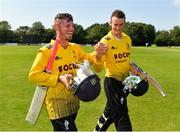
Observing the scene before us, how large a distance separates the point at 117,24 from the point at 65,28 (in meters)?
1.82

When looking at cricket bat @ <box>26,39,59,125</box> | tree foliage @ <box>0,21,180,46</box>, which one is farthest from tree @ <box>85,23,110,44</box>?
cricket bat @ <box>26,39,59,125</box>

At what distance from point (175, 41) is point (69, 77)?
16627 cm

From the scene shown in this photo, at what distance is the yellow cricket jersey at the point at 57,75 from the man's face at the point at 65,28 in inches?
7.4

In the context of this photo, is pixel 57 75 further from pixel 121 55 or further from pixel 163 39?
pixel 163 39

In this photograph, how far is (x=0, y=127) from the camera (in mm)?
10133

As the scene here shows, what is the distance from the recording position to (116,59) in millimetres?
7863

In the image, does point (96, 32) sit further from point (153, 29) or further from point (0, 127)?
point (0, 127)

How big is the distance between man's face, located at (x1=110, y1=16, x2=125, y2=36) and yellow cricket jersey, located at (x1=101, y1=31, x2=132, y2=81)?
13 cm

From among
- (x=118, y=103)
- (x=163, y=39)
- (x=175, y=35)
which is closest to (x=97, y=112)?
(x=118, y=103)

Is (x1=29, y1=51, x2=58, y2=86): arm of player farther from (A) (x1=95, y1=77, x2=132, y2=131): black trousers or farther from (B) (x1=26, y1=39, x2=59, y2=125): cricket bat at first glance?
(A) (x1=95, y1=77, x2=132, y2=131): black trousers

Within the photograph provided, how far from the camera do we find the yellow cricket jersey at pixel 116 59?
785 centimetres

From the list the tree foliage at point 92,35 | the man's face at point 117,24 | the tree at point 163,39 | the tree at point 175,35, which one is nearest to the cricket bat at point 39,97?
the man's face at point 117,24

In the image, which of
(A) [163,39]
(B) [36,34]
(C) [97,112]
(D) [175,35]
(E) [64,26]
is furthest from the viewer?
(D) [175,35]

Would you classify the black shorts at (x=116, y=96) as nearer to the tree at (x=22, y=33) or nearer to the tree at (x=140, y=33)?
the tree at (x=140, y=33)
